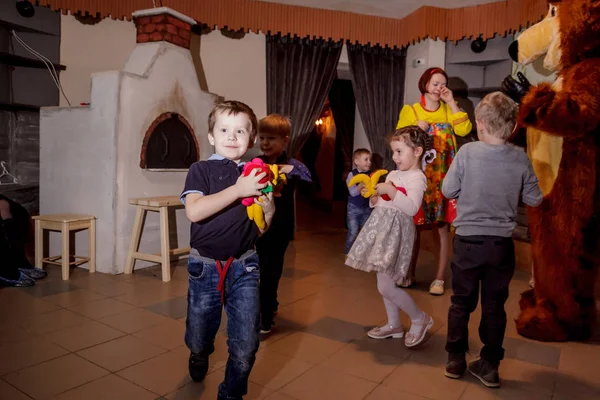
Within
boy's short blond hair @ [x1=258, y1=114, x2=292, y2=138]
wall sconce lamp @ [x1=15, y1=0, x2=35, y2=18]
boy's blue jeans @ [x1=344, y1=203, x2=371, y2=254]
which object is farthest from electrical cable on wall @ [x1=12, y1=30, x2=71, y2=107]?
boy's short blond hair @ [x1=258, y1=114, x2=292, y2=138]

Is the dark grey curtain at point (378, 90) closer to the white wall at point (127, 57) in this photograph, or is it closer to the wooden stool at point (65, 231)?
the white wall at point (127, 57)

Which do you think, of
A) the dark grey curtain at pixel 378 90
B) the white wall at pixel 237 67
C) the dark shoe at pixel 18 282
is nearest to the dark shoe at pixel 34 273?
the dark shoe at pixel 18 282

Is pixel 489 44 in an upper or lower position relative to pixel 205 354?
upper

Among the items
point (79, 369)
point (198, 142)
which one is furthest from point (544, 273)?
point (198, 142)

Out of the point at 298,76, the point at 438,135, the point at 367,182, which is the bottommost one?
the point at 367,182

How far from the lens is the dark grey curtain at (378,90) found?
5719 mm

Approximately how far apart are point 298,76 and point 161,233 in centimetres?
279

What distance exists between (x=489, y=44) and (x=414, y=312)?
169 inches

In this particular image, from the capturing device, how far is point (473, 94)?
5.79 metres

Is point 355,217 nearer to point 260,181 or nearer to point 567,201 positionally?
point 567,201

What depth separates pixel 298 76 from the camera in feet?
18.2

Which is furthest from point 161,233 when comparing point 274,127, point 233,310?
point 233,310

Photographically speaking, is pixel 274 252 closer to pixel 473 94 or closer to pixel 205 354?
pixel 205 354

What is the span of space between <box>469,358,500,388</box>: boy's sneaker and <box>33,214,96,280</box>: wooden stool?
9.57ft
